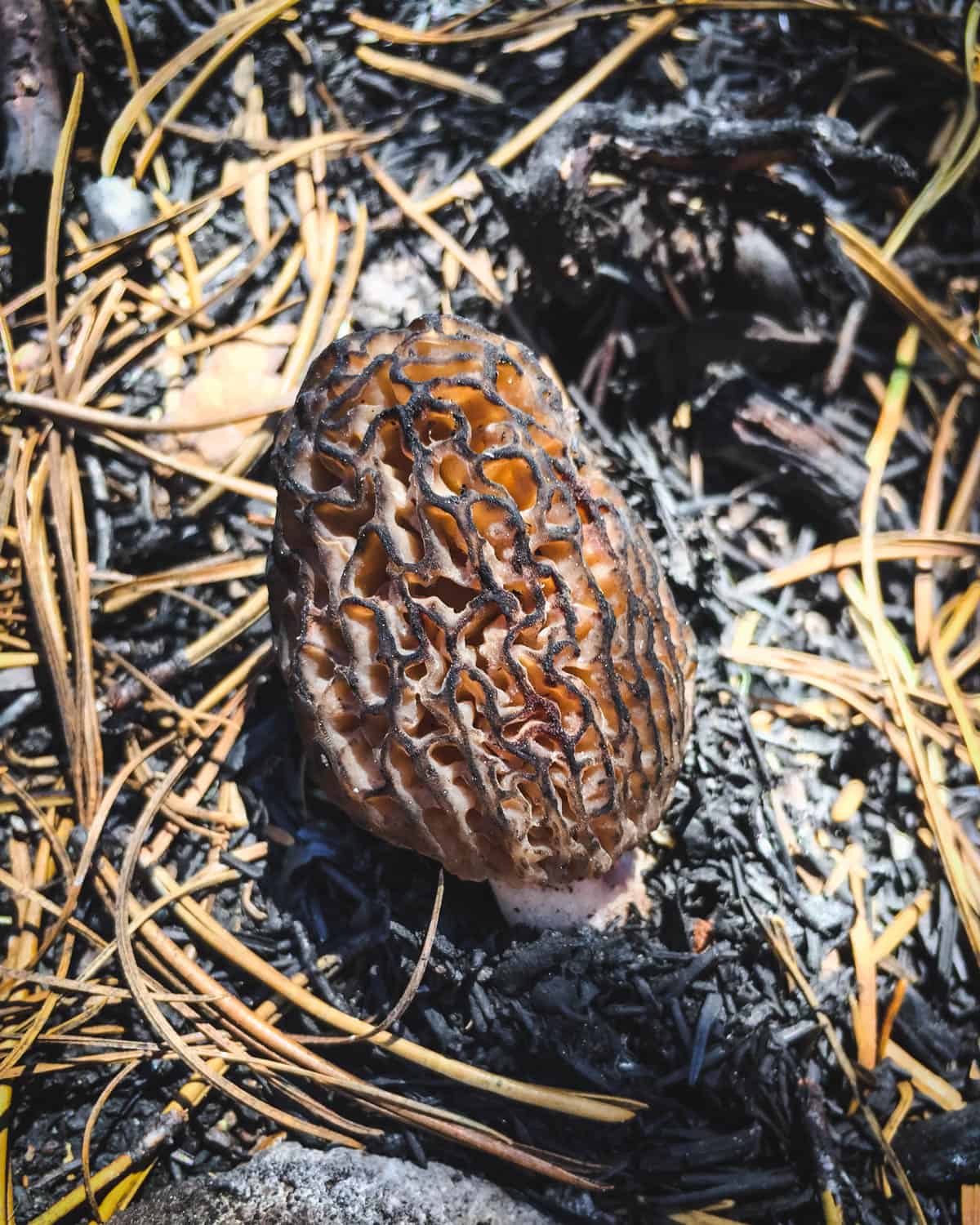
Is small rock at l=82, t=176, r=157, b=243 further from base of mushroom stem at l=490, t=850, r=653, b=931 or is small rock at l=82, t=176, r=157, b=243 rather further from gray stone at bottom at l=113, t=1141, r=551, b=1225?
gray stone at bottom at l=113, t=1141, r=551, b=1225

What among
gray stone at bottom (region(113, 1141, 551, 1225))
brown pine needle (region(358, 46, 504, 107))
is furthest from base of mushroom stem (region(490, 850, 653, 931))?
brown pine needle (region(358, 46, 504, 107))

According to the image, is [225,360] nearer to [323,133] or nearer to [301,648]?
[323,133]

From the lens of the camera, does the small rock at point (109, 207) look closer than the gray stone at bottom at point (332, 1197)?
No

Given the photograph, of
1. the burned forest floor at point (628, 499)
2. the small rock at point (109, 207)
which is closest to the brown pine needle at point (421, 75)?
the burned forest floor at point (628, 499)

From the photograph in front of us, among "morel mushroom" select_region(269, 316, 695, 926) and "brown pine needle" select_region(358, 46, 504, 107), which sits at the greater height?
"brown pine needle" select_region(358, 46, 504, 107)

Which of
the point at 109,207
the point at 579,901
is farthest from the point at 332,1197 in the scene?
the point at 109,207

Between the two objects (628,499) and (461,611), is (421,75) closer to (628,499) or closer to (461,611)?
(628,499)

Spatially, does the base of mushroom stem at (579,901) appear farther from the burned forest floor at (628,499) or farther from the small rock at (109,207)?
the small rock at (109,207)
